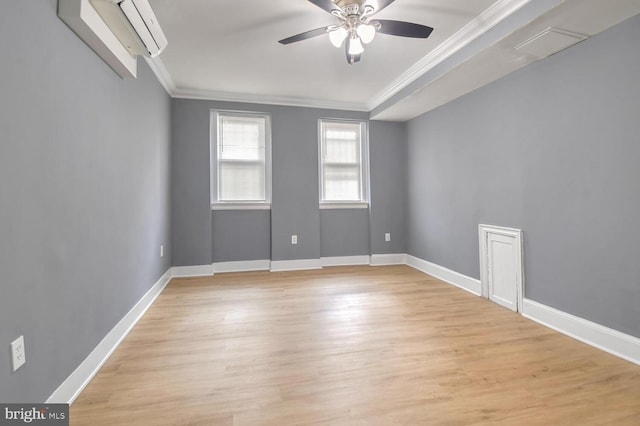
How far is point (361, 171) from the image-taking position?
4.75 meters

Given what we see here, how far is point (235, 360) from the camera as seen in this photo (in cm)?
192

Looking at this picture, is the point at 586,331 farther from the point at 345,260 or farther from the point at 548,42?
the point at 345,260

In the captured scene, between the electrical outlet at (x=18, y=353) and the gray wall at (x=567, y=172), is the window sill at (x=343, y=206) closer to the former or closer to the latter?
the gray wall at (x=567, y=172)

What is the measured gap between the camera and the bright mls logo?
43.1 inches

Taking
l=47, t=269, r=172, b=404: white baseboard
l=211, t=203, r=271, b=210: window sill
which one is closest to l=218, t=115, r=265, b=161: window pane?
l=211, t=203, r=271, b=210: window sill

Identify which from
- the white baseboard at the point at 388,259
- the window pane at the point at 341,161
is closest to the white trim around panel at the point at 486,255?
the white baseboard at the point at 388,259

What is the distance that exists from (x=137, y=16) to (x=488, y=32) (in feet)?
8.37

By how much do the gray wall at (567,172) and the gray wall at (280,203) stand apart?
4.49ft

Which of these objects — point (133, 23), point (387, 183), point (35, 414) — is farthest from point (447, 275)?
point (133, 23)

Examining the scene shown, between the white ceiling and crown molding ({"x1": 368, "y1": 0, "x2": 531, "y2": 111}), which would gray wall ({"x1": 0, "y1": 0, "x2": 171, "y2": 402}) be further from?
crown molding ({"x1": 368, "y1": 0, "x2": 531, "y2": 111})

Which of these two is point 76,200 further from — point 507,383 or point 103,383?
point 507,383

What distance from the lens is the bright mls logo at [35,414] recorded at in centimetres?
109

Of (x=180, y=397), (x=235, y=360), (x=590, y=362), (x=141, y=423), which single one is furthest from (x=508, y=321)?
(x=141, y=423)

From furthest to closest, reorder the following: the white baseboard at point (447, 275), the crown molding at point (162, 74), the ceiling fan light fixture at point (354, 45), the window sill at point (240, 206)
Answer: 1. the window sill at point (240, 206)
2. the white baseboard at point (447, 275)
3. the crown molding at point (162, 74)
4. the ceiling fan light fixture at point (354, 45)
